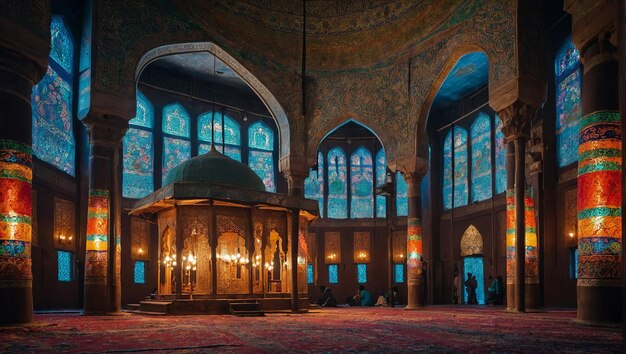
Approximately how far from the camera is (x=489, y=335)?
704 cm

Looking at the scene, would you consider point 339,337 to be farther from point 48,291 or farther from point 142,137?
point 142,137

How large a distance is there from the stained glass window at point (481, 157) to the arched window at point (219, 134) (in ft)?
29.5

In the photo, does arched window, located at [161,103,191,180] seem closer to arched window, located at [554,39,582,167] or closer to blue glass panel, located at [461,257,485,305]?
blue glass panel, located at [461,257,485,305]

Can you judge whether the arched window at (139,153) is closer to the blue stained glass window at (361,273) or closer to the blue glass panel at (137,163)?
the blue glass panel at (137,163)

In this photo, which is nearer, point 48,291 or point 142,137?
point 48,291

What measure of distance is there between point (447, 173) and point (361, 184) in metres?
3.85

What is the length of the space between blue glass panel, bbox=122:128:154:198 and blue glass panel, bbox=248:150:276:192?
14.8 feet

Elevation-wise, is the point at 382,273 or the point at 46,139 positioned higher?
the point at 46,139

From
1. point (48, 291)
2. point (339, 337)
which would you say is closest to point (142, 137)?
point (48, 291)

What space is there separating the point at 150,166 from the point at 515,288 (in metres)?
13.3

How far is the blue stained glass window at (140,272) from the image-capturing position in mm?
21266

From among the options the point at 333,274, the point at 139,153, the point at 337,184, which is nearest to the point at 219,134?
the point at 139,153

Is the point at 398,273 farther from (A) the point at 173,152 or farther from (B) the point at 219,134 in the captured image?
(A) the point at 173,152

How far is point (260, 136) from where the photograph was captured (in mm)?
25828
